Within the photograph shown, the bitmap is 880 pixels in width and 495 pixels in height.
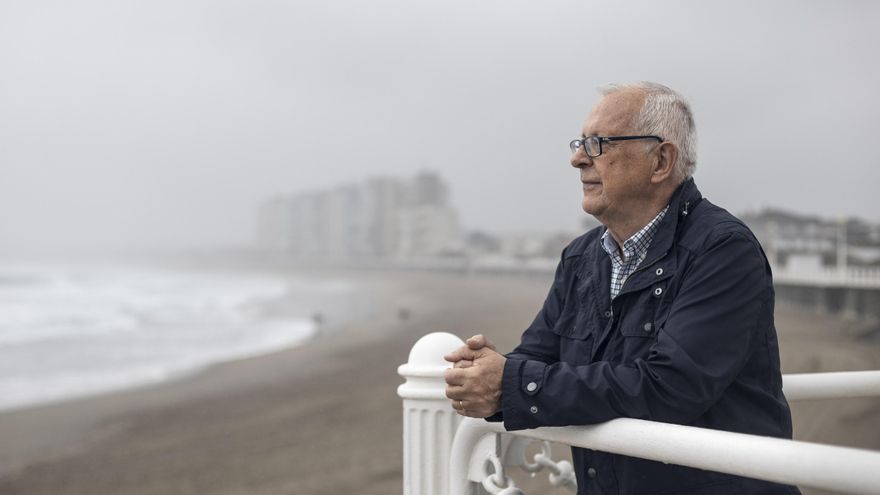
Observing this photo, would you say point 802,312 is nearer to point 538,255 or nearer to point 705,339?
point 705,339

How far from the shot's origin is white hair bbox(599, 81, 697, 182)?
1.64m

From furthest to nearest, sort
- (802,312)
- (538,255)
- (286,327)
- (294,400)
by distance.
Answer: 1. (538,255)
2. (802,312)
3. (286,327)
4. (294,400)

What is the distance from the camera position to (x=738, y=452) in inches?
41.6

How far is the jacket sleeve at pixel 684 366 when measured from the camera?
1.33 metres

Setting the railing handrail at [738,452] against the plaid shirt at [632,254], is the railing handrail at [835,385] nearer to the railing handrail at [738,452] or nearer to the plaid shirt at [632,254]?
the plaid shirt at [632,254]

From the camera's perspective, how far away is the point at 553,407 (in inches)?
54.3

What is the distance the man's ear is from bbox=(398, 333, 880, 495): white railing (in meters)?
0.52

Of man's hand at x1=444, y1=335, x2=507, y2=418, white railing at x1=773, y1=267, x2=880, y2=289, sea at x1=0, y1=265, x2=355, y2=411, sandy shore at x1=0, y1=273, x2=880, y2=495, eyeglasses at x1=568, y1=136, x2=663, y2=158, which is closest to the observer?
man's hand at x1=444, y1=335, x2=507, y2=418

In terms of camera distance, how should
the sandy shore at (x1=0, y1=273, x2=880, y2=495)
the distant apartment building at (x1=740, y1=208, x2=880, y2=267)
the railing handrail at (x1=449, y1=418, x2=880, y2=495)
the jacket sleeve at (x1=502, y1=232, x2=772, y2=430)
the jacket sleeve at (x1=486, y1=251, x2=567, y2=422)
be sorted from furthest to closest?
the distant apartment building at (x1=740, y1=208, x2=880, y2=267) < the sandy shore at (x1=0, y1=273, x2=880, y2=495) < the jacket sleeve at (x1=486, y1=251, x2=567, y2=422) < the jacket sleeve at (x1=502, y1=232, x2=772, y2=430) < the railing handrail at (x1=449, y1=418, x2=880, y2=495)

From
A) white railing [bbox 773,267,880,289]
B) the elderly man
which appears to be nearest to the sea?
the elderly man

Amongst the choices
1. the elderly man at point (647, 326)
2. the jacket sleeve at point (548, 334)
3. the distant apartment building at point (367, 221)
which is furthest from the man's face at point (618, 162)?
the distant apartment building at point (367, 221)

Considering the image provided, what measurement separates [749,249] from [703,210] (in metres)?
0.18

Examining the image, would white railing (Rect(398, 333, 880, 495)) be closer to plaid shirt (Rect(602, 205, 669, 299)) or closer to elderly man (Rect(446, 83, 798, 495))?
elderly man (Rect(446, 83, 798, 495))

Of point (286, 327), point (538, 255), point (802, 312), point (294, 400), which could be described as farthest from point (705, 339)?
point (538, 255)
